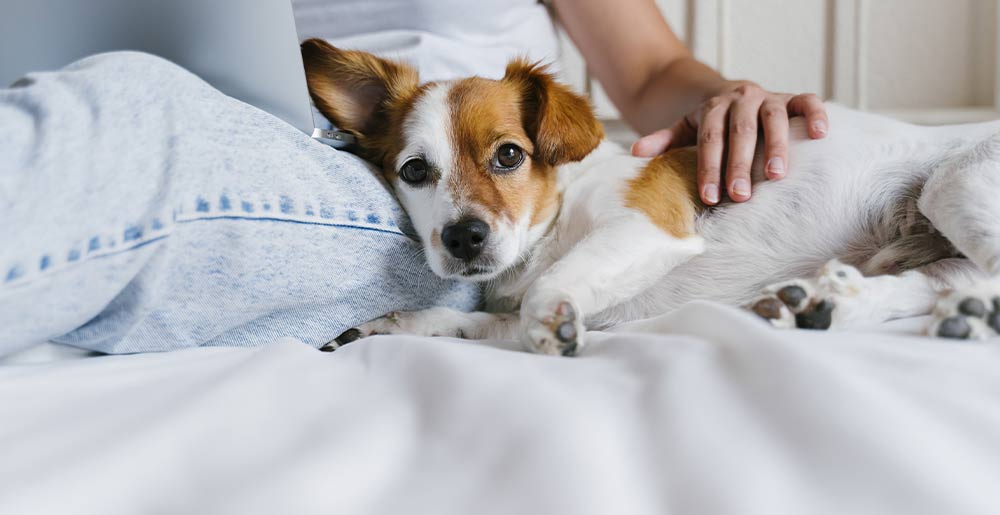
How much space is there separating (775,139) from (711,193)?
0.15 m

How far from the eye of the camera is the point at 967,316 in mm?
818

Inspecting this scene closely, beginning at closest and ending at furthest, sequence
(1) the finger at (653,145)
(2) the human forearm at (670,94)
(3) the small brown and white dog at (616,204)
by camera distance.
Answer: (3) the small brown and white dog at (616,204) → (1) the finger at (653,145) → (2) the human forearm at (670,94)

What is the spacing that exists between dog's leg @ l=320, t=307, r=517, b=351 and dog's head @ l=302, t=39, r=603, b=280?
0.08m

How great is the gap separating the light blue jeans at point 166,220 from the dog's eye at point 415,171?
0.20 m

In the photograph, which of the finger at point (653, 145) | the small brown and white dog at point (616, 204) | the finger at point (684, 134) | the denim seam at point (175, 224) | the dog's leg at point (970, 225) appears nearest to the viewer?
the denim seam at point (175, 224)

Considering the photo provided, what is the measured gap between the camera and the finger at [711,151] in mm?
1251

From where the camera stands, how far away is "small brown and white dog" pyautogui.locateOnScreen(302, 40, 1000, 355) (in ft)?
3.68

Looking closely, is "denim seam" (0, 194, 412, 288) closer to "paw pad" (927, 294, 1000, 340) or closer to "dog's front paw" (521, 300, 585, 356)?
"dog's front paw" (521, 300, 585, 356)

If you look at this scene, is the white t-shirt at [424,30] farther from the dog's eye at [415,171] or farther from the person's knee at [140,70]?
the person's knee at [140,70]

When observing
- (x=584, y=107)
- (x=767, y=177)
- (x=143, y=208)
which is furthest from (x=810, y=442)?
→ (x=584, y=107)

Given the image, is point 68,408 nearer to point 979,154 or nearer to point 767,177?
point 767,177

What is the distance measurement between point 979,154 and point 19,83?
1.33 m

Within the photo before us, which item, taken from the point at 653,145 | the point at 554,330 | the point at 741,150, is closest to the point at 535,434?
the point at 554,330

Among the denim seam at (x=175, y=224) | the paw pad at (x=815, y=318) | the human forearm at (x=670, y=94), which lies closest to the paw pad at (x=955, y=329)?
the paw pad at (x=815, y=318)
